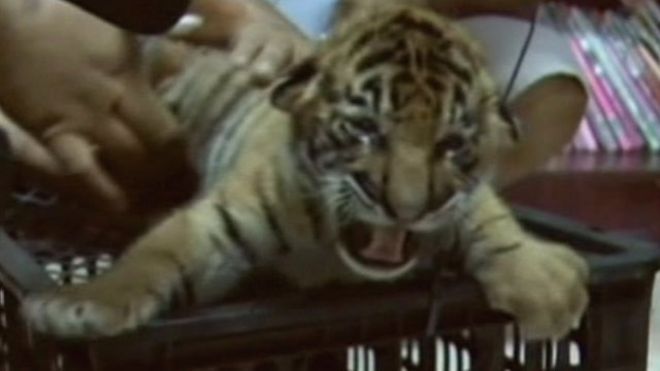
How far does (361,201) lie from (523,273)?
11 cm

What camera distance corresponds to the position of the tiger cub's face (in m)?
0.55

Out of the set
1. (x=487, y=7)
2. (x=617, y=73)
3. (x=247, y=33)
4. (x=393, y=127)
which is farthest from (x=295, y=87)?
(x=617, y=73)

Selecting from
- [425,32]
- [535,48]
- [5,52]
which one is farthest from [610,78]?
[425,32]

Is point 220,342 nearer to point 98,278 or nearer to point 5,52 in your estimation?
point 98,278

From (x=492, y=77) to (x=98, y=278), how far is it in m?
0.20

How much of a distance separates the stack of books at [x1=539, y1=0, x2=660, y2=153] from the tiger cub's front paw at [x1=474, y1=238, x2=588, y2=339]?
101 centimetres

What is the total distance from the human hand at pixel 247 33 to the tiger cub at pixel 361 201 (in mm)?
91

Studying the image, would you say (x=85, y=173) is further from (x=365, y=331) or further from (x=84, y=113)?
(x=365, y=331)

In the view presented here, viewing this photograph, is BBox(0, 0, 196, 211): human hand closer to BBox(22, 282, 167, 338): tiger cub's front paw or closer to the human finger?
the human finger

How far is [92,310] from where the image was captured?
54 cm

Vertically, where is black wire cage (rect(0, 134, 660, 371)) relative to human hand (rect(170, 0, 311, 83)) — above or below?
below

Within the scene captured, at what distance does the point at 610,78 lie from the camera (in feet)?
5.65

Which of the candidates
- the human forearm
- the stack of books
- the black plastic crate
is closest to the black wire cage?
the black plastic crate

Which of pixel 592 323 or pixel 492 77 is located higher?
pixel 492 77
